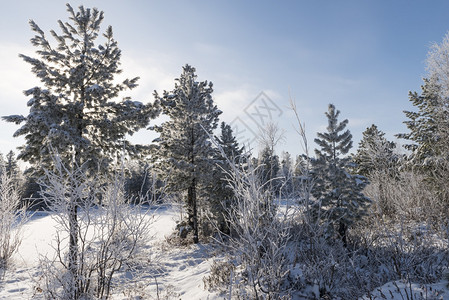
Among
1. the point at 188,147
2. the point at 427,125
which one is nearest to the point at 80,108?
the point at 188,147

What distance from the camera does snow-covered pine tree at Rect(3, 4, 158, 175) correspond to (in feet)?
29.0

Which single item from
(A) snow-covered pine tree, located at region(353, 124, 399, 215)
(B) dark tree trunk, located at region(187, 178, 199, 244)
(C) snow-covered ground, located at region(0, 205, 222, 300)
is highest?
(A) snow-covered pine tree, located at region(353, 124, 399, 215)

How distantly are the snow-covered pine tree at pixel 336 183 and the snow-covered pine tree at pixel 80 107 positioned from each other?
8.37 metres

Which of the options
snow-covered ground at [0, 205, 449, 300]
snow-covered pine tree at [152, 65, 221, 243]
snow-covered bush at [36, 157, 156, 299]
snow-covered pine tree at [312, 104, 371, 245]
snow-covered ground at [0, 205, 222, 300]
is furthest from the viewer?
snow-covered pine tree at [152, 65, 221, 243]

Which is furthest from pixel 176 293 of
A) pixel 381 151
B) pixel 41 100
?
pixel 381 151

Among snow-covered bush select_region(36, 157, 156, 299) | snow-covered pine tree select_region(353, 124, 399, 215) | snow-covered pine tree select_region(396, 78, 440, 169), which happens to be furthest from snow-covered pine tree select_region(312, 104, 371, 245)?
snow-covered bush select_region(36, 157, 156, 299)

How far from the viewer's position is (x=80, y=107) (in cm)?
967

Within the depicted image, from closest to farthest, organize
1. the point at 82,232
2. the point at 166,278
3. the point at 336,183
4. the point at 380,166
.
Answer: the point at 82,232 < the point at 166,278 < the point at 336,183 < the point at 380,166

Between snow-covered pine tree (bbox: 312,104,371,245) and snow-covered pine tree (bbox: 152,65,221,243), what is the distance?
6285mm

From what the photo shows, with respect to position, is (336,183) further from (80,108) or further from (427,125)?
(80,108)

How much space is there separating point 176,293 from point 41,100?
28.1ft

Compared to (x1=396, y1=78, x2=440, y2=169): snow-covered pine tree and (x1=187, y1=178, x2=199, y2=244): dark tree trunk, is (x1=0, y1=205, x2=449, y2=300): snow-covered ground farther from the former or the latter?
(x1=396, y1=78, x2=440, y2=169): snow-covered pine tree

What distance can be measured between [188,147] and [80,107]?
6.26 meters

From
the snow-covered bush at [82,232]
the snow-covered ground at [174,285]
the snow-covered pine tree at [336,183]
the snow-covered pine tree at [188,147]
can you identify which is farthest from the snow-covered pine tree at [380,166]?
the snow-covered pine tree at [188,147]
